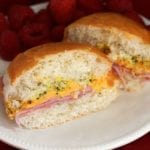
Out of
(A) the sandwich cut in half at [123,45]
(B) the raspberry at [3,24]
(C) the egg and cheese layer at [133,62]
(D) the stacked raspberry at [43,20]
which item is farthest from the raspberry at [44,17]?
(C) the egg and cheese layer at [133,62]

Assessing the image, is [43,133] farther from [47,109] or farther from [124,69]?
[124,69]

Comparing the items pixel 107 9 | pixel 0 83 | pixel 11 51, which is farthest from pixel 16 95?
pixel 107 9

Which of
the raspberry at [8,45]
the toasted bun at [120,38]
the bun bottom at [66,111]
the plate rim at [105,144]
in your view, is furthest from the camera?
the raspberry at [8,45]

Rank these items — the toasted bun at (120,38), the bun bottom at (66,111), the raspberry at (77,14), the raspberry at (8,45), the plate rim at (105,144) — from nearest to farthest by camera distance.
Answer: the plate rim at (105,144), the bun bottom at (66,111), the toasted bun at (120,38), the raspberry at (8,45), the raspberry at (77,14)

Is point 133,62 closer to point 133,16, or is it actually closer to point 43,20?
point 133,16

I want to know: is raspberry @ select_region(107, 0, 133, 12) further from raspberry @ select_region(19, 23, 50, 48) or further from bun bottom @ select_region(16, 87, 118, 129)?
bun bottom @ select_region(16, 87, 118, 129)

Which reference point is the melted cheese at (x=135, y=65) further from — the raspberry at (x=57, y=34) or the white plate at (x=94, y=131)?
the raspberry at (x=57, y=34)
